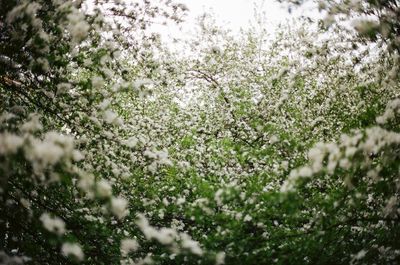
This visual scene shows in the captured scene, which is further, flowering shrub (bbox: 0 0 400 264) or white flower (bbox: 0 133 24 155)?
flowering shrub (bbox: 0 0 400 264)

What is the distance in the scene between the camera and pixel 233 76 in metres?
15.7

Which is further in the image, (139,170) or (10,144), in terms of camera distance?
(139,170)

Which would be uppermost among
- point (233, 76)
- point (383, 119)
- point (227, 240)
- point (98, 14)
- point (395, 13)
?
point (233, 76)

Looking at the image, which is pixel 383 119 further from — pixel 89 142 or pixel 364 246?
pixel 89 142

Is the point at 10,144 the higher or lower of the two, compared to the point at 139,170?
lower

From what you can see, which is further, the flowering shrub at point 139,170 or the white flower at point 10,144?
the flowering shrub at point 139,170

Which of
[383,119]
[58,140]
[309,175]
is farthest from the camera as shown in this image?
[383,119]

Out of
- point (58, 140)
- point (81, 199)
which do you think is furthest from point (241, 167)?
point (58, 140)

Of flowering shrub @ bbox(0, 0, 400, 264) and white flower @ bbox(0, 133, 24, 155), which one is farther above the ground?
flowering shrub @ bbox(0, 0, 400, 264)

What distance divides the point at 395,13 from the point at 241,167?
19.9ft

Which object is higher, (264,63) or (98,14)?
(264,63)

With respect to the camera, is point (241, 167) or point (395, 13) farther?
point (241, 167)

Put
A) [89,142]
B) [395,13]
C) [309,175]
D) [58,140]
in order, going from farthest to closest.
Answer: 1. [89,142]
2. [395,13]
3. [309,175]
4. [58,140]

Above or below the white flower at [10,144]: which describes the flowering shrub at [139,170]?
above
